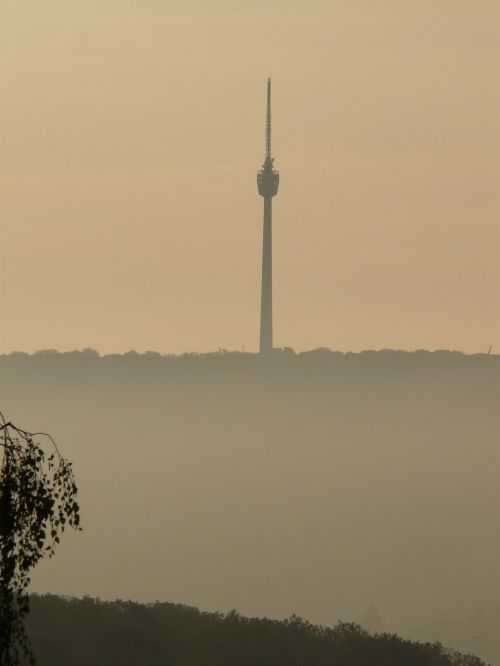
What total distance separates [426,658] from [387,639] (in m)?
2.12

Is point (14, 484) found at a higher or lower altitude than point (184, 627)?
higher

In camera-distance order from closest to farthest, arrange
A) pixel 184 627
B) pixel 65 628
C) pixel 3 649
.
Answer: pixel 3 649, pixel 65 628, pixel 184 627

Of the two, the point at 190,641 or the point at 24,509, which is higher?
the point at 24,509

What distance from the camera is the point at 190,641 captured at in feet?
264

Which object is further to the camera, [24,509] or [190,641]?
[190,641]

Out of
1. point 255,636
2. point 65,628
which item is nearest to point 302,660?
point 255,636

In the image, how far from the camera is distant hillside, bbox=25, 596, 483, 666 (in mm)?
75250

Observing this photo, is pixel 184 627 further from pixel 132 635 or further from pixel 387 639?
pixel 387 639

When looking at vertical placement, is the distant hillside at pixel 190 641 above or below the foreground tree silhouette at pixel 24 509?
below

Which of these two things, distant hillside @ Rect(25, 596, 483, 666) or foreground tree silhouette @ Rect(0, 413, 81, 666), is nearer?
foreground tree silhouette @ Rect(0, 413, 81, 666)

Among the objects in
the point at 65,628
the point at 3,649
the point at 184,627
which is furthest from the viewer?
the point at 184,627

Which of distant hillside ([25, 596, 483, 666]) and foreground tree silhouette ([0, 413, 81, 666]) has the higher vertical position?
foreground tree silhouette ([0, 413, 81, 666])

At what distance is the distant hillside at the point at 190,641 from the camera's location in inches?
2963

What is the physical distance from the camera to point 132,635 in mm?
78562
